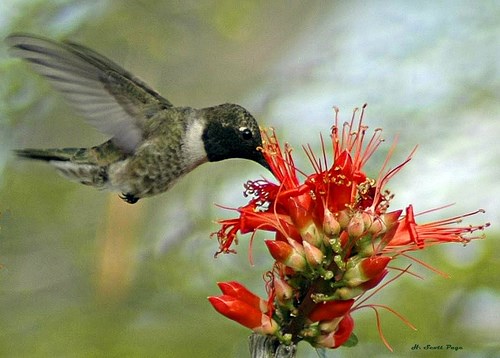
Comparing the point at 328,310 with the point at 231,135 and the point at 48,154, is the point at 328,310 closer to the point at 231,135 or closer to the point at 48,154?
Result: the point at 231,135

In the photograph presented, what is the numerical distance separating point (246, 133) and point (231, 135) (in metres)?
0.06

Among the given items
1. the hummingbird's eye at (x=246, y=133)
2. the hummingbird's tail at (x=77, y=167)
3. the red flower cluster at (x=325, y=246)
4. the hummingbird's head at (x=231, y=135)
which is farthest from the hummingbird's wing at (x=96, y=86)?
the red flower cluster at (x=325, y=246)

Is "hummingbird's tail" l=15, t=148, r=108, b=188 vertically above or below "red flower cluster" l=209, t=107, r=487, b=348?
above

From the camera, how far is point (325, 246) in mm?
1568

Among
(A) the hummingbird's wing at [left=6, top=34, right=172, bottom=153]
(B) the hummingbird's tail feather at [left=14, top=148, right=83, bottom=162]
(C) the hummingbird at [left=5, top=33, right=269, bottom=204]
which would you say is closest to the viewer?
(A) the hummingbird's wing at [left=6, top=34, right=172, bottom=153]

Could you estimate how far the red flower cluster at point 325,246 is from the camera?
152cm

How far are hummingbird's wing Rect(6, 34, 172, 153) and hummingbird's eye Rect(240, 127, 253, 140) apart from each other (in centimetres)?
38

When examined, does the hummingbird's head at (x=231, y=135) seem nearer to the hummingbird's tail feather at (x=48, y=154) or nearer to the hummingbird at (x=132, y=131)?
the hummingbird at (x=132, y=131)

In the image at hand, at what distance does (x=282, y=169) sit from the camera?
68.4 inches

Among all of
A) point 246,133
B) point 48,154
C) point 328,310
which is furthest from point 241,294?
point 48,154

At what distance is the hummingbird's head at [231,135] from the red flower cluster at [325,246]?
382 millimetres

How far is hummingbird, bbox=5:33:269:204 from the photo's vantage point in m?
2.12

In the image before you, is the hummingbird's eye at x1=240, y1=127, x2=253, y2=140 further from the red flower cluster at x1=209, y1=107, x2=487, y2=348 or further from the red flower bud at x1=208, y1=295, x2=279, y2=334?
the red flower bud at x1=208, y1=295, x2=279, y2=334

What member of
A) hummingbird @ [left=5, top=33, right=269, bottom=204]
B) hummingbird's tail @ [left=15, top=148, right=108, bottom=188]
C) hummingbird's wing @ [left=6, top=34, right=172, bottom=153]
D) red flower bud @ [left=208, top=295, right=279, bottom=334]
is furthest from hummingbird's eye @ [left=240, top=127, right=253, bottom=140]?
red flower bud @ [left=208, top=295, right=279, bottom=334]
